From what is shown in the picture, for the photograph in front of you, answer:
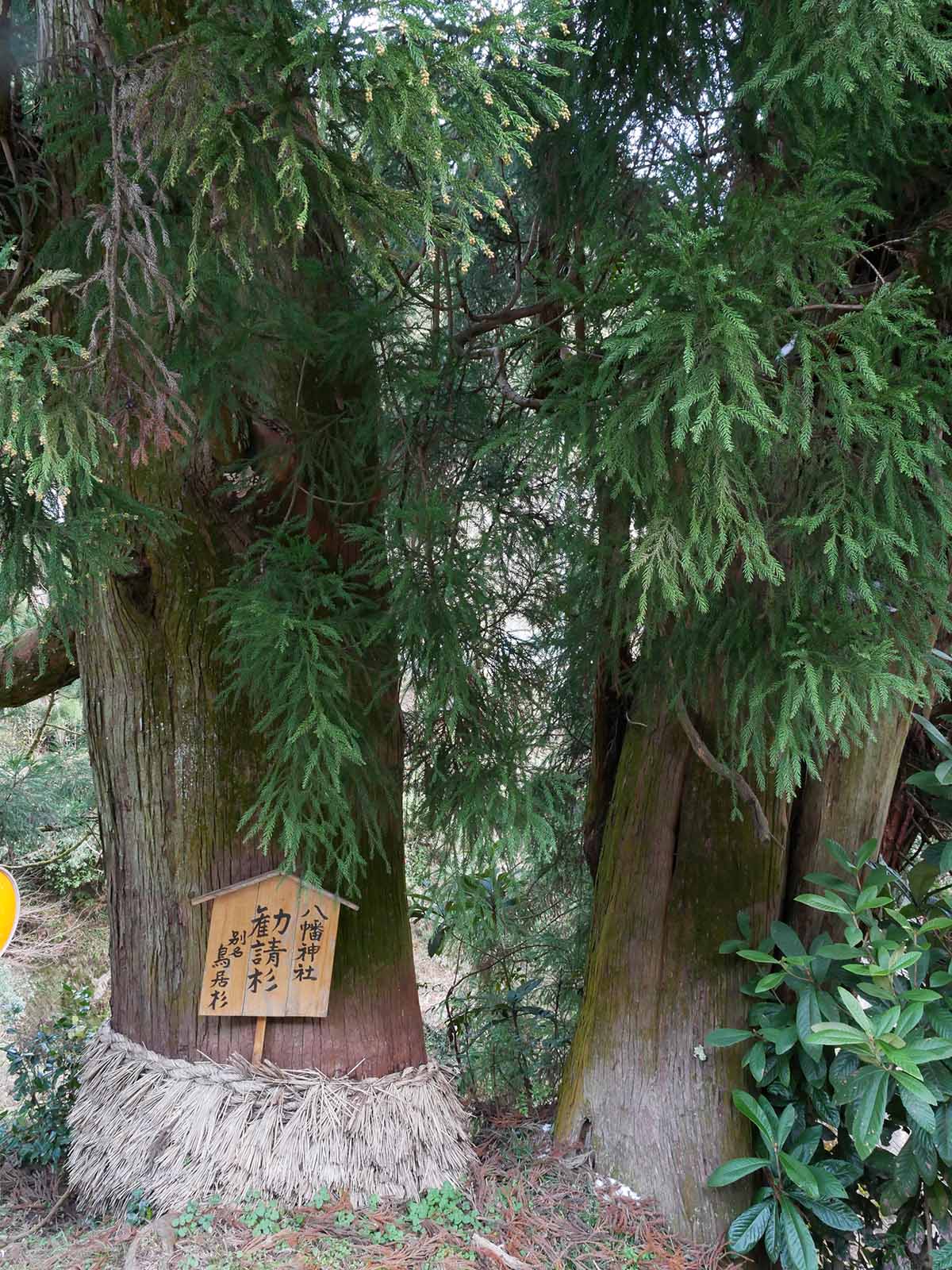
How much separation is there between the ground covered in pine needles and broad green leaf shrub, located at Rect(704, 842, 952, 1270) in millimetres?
281

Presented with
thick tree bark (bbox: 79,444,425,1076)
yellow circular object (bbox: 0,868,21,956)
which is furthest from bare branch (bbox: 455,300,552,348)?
yellow circular object (bbox: 0,868,21,956)

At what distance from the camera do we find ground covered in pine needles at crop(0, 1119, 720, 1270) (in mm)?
1927

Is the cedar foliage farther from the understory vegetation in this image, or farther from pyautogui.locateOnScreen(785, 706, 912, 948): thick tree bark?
the understory vegetation

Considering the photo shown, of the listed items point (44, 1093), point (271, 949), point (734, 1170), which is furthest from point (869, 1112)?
point (44, 1093)

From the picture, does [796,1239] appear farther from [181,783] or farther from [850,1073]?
[181,783]

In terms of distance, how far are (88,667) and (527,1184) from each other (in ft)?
5.75

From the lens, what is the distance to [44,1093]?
106 inches

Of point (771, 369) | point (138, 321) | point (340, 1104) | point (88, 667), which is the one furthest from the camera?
point (88, 667)

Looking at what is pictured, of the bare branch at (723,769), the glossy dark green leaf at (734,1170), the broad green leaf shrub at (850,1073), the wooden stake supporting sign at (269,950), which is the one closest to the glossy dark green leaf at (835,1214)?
the broad green leaf shrub at (850,1073)

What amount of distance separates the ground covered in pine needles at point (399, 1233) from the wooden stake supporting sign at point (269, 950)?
38 cm

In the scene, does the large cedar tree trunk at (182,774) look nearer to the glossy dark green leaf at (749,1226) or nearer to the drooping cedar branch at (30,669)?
the drooping cedar branch at (30,669)

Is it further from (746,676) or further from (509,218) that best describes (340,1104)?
(509,218)

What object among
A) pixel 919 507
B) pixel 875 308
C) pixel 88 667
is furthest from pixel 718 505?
pixel 88 667

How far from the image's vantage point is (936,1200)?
6.82 ft
